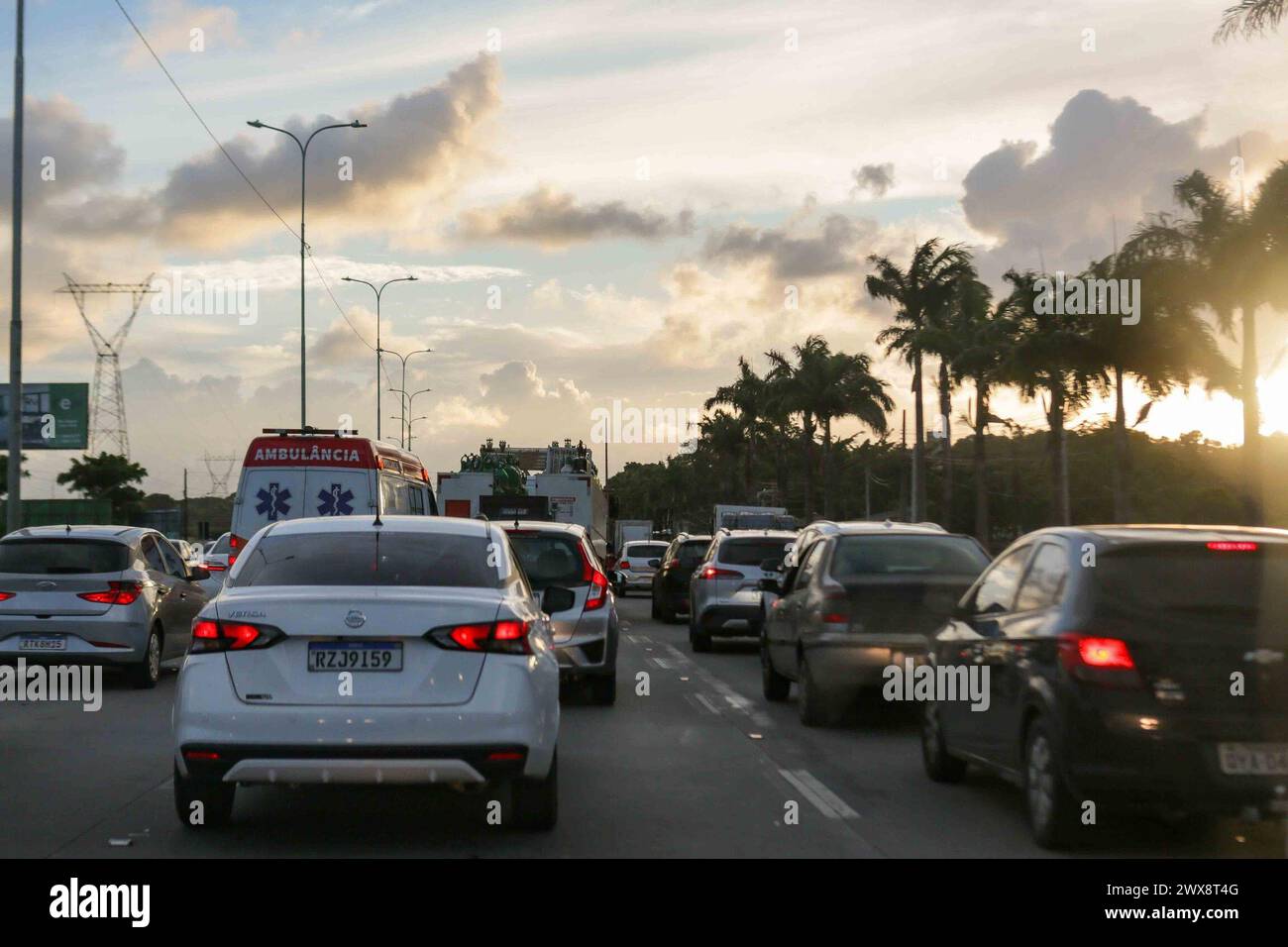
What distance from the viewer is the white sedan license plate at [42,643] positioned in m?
16.1

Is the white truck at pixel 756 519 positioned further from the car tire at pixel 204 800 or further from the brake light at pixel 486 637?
the brake light at pixel 486 637

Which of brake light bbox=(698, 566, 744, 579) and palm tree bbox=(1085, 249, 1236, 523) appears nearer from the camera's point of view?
brake light bbox=(698, 566, 744, 579)

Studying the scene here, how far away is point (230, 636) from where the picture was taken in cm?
768

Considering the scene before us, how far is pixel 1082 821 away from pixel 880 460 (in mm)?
122440

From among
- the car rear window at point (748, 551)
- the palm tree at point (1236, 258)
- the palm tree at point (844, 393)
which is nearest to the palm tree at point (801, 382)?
the palm tree at point (844, 393)

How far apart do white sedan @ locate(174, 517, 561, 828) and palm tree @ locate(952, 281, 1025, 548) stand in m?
48.6

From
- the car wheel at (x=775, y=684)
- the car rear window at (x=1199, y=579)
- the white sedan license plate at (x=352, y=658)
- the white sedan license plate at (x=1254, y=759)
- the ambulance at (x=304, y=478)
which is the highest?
the ambulance at (x=304, y=478)

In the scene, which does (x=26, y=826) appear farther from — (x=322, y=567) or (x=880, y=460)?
(x=880, y=460)

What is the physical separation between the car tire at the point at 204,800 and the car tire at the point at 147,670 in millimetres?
8623

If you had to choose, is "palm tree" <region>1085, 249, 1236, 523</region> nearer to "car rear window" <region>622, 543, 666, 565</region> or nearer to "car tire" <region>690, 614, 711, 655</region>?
"car rear window" <region>622, 543, 666, 565</region>

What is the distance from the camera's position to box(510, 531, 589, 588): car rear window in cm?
1547

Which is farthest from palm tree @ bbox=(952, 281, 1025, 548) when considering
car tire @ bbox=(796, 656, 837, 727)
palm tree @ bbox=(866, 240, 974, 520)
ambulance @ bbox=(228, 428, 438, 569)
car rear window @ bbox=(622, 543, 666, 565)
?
car tire @ bbox=(796, 656, 837, 727)
